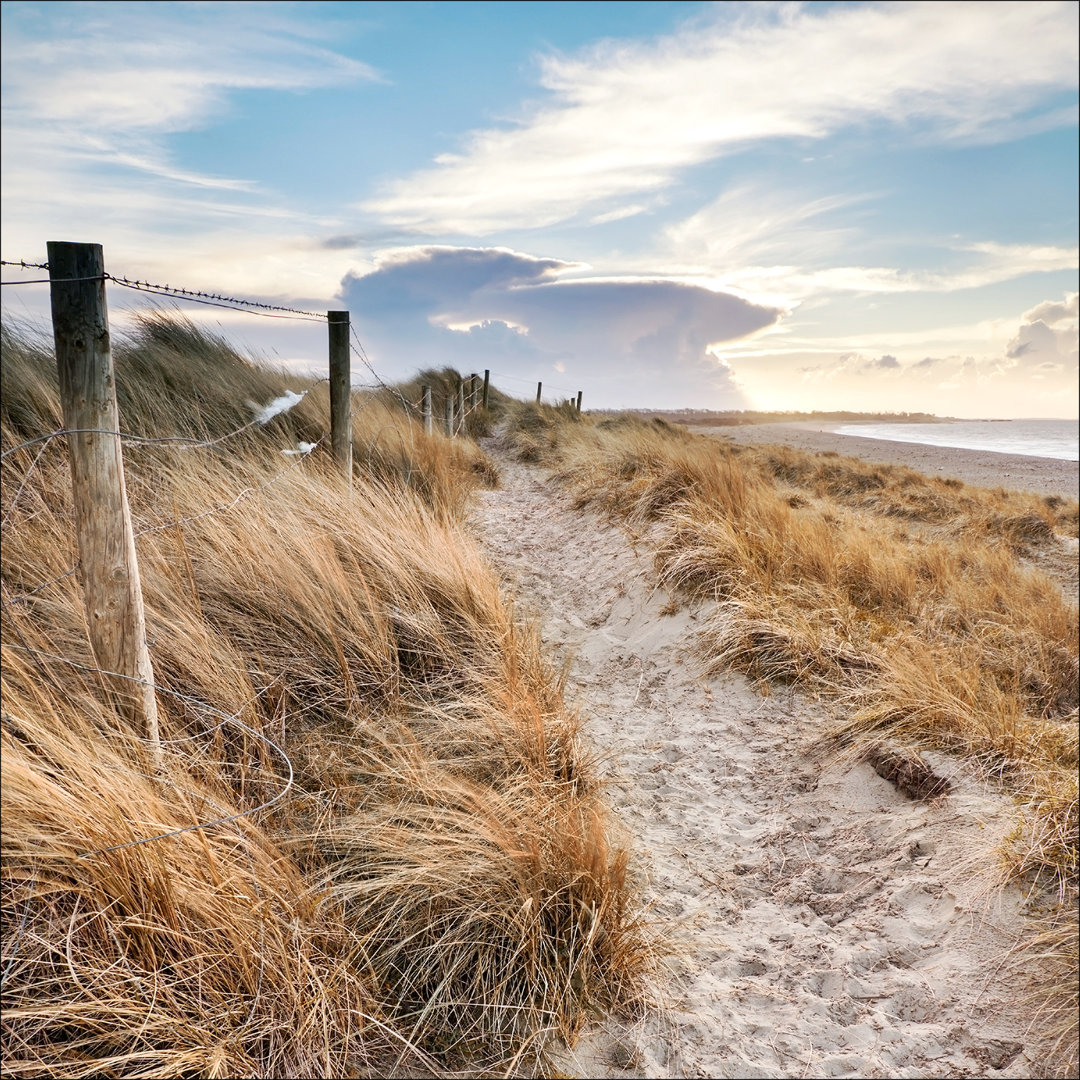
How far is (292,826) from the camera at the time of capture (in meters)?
2.32

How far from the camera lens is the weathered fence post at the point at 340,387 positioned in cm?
520

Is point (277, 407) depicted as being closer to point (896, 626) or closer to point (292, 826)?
point (292, 826)

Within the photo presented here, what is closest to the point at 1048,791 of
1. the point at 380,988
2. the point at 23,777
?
the point at 380,988

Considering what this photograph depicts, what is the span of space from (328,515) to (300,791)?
2.04 meters

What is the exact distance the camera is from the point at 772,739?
357 cm

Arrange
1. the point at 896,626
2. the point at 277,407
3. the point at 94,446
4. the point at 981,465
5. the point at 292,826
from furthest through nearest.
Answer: the point at 981,465 → the point at 277,407 → the point at 896,626 → the point at 292,826 → the point at 94,446

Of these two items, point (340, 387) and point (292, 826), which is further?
point (340, 387)

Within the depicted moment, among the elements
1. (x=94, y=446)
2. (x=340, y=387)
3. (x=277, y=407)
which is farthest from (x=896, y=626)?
(x=277, y=407)

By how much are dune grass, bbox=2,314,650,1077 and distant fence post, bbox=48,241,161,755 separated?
0.58ft

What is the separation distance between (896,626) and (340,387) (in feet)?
13.8

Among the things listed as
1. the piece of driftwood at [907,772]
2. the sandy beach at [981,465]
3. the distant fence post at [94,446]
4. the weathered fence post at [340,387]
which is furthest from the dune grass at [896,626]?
the sandy beach at [981,465]

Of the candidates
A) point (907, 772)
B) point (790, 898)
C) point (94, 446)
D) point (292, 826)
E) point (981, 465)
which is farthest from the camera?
point (981, 465)

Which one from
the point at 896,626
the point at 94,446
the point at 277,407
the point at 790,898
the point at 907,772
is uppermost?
the point at 277,407

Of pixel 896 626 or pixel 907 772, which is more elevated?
pixel 896 626
